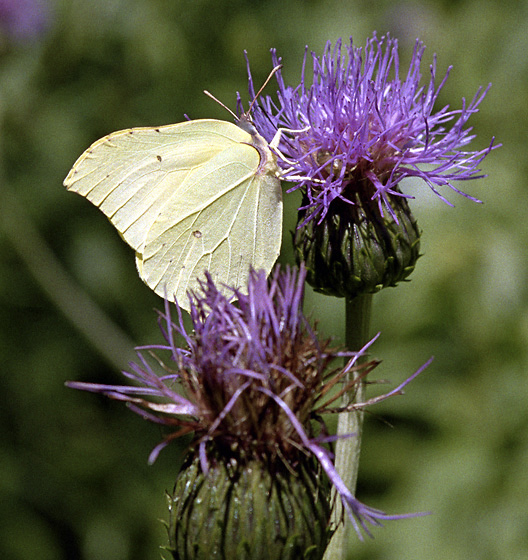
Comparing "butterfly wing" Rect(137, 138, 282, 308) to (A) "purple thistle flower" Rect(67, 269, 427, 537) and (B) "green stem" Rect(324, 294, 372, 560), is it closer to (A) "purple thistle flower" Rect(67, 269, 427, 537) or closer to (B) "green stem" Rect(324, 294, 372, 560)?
(B) "green stem" Rect(324, 294, 372, 560)

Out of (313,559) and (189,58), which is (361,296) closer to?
(313,559)

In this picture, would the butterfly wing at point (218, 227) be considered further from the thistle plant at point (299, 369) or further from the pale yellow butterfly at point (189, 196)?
the thistle plant at point (299, 369)

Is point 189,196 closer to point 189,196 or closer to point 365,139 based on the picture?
point 189,196

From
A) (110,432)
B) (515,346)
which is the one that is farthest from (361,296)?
(110,432)

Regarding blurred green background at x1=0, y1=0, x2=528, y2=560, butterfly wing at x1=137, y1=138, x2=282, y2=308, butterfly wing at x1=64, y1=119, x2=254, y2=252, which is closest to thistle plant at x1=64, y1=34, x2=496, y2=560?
butterfly wing at x1=137, y1=138, x2=282, y2=308

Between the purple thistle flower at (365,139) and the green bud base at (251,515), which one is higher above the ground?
the purple thistle flower at (365,139)

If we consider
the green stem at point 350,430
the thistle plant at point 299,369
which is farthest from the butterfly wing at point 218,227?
the green stem at point 350,430

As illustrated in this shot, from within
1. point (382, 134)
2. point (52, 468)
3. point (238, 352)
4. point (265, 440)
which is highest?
point (382, 134)
